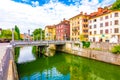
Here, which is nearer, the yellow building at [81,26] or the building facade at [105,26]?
the building facade at [105,26]

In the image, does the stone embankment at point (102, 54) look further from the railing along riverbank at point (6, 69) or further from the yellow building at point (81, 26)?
the railing along riverbank at point (6, 69)

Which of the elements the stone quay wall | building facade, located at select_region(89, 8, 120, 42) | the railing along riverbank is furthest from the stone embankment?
the railing along riverbank

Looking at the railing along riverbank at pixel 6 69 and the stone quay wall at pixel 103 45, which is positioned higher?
the railing along riverbank at pixel 6 69

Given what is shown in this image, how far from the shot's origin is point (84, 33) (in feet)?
236

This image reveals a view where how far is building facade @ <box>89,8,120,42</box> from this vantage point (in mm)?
53312

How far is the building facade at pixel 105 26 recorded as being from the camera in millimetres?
53312

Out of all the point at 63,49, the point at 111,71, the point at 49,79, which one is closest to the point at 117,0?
the point at 63,49

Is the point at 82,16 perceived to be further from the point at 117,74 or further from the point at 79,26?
the point at 117,74

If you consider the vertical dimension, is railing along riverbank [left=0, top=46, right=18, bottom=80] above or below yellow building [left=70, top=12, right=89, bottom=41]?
below

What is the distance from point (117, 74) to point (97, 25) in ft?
121

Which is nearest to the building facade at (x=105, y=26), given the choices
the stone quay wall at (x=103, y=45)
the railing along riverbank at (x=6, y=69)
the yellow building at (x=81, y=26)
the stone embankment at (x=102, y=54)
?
the yellow building at (x=81, y=26)

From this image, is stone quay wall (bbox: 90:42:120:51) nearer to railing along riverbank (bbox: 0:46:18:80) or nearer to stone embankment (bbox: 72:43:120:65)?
stone embankment (bbox: 72:43:120:65)

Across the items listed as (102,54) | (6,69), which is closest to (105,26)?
(102,54)

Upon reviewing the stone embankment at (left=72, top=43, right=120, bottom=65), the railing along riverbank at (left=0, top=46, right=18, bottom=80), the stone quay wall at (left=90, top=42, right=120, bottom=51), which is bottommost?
the stone embankment at (left=72, top=43, right=120, bottom=65)
